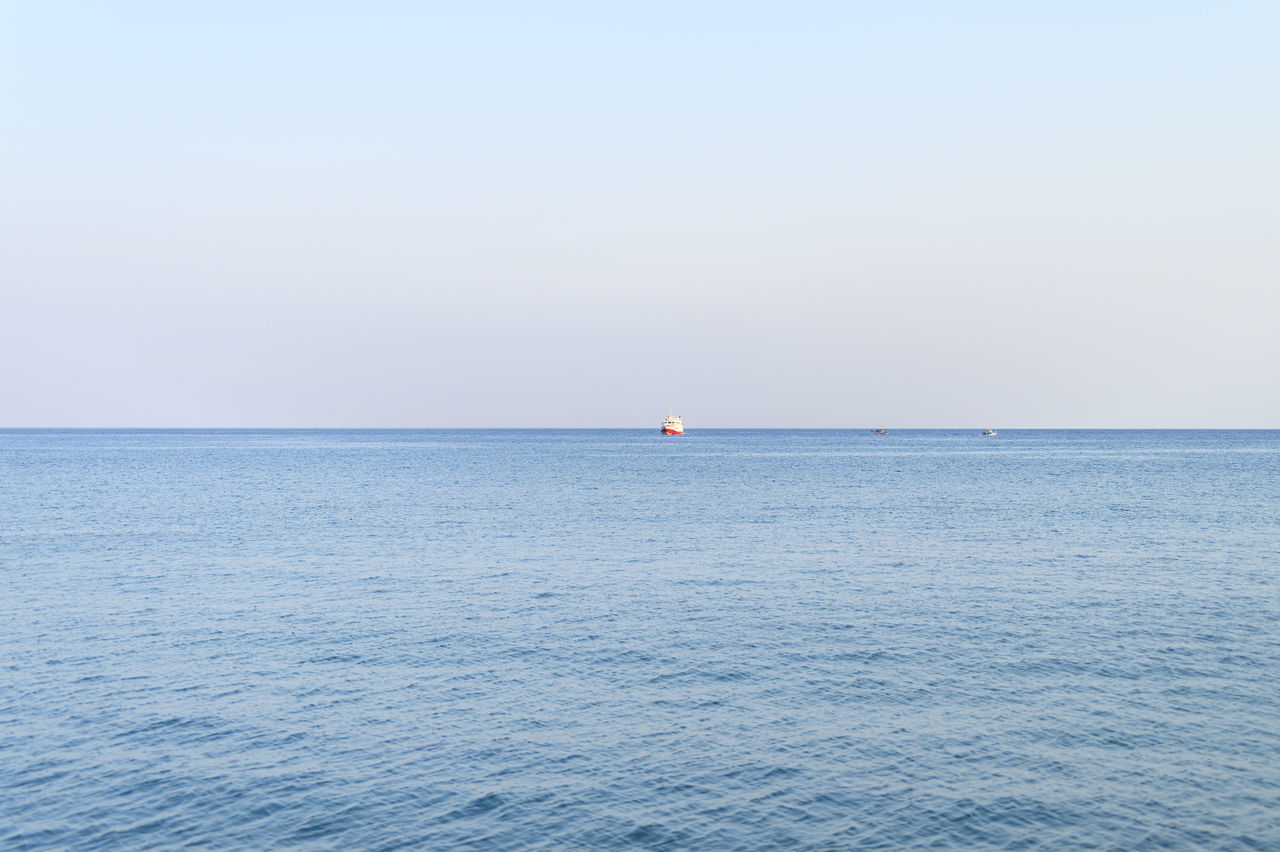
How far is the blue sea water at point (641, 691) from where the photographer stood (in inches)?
984

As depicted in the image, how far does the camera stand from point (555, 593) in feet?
179

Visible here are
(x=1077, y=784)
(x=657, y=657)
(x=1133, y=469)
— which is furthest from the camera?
(x=1133, y=469)

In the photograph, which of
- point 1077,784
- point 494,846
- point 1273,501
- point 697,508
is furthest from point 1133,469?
point 494,846

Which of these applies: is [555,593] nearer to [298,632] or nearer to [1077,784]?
[298,632]

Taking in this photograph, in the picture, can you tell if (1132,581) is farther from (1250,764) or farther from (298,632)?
(298,632)

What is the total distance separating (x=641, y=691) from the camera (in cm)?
3547

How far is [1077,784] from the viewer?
2705cm

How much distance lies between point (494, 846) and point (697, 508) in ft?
267

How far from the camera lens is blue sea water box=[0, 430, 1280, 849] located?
25000 mm

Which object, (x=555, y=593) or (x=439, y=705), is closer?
(x=439, y=705)

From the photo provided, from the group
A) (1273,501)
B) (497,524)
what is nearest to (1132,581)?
(497,524)

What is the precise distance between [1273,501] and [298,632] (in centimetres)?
11436

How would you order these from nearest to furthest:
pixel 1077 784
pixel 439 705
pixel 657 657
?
pixel 1077 784, pixel 439 705, pixel 657 657

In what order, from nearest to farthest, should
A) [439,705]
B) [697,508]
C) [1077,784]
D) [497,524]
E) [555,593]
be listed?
[1077,784]
[439,705]
[555,593]
[497,524]
[697,508]
